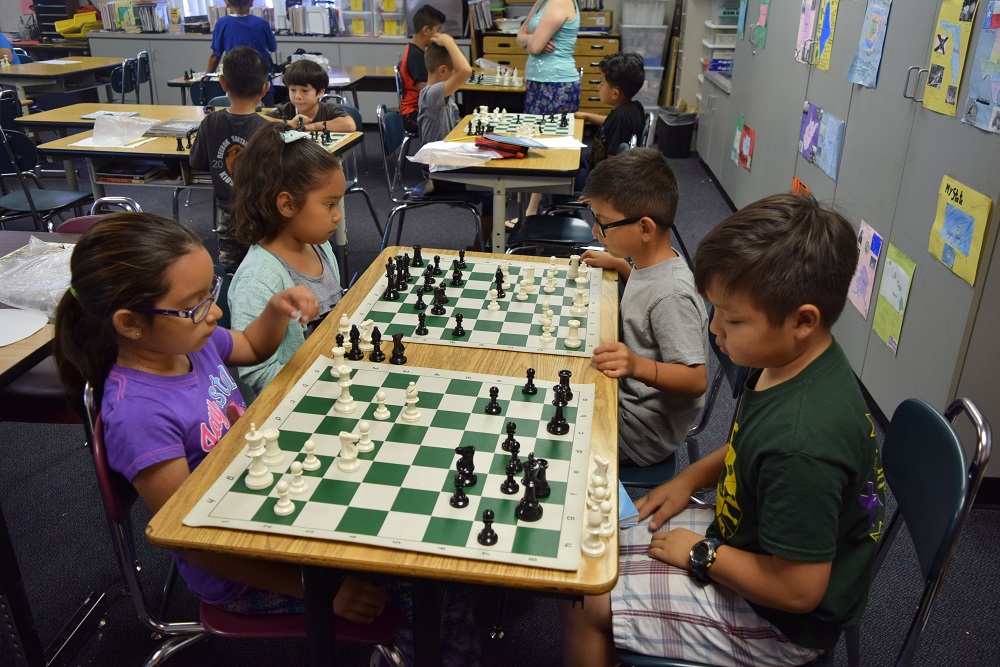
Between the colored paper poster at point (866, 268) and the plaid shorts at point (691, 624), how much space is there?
7.25 feet

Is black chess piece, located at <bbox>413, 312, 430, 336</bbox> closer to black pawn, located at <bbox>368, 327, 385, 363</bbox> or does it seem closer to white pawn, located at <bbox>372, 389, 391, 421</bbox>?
black pawn, located at <bbox>368, 327, 385, 363</bbox>

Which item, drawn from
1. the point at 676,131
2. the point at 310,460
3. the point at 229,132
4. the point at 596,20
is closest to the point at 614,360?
the point at 310,460

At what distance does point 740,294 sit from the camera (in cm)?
134

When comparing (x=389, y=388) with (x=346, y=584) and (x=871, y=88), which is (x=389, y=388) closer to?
(x=346, y=584)

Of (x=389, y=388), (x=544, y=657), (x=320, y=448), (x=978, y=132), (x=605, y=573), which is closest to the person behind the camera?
(x=605, y=573)

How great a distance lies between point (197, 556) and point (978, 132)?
265 centimetres

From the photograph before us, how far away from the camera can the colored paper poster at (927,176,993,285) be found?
2.44m

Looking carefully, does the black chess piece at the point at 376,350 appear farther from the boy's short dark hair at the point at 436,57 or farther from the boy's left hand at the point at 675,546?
the boy's short dark hair at the point at 436,57

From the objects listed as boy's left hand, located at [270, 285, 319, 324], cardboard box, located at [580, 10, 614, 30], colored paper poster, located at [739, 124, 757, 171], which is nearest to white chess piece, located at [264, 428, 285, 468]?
boy's left hand, located at [270, 285, 319, 324]

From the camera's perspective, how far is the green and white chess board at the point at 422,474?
1.21 m

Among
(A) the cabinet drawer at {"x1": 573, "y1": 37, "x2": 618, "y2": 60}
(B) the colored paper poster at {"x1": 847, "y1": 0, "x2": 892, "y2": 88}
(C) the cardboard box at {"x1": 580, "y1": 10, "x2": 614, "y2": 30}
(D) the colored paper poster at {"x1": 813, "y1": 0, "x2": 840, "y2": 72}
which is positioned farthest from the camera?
(C) the cardboard box at {"x1": 580, "y1": 10, "x2": 614, "y2": 30}

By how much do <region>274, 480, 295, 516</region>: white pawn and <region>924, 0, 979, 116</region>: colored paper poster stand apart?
8.49 feet

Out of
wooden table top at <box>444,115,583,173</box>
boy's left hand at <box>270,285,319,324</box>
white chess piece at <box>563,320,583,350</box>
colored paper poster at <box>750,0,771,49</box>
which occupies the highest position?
colored paper poster at <box>750,0,771,49</box>

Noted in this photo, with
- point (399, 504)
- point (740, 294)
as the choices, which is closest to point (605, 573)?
point (399, 504)
